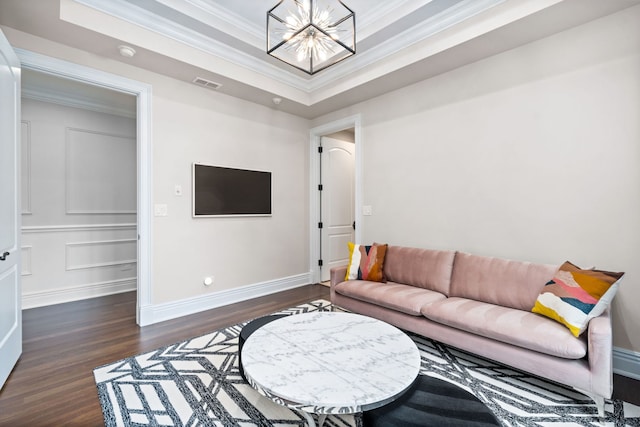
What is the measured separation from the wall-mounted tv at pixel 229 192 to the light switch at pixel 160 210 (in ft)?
1.03

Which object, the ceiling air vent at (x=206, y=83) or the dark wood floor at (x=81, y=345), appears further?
the ceiling air vent at (x=206, y=83)

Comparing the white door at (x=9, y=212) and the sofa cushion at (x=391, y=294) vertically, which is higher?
the white door at (x=9, y=212)

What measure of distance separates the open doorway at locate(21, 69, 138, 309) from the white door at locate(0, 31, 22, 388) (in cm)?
164

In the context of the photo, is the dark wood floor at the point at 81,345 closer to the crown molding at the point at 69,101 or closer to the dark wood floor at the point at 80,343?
the dark wood floor at the point at 80,343

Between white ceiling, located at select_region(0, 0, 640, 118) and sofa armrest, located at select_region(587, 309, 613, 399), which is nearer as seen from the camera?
sofa armrest, located at select_region(587, 309, 613, 399)

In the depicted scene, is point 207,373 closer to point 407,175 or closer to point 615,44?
point 407,175

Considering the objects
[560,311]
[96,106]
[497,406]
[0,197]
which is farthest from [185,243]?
[560,311]

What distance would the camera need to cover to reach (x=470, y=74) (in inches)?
116

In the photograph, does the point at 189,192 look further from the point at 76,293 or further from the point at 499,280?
the point at 499,280

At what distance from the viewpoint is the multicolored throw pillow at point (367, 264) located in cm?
311

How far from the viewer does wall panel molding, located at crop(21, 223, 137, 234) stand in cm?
369

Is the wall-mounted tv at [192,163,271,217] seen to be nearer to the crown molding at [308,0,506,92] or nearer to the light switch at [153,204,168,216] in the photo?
the light switch at [153,204,168,216]

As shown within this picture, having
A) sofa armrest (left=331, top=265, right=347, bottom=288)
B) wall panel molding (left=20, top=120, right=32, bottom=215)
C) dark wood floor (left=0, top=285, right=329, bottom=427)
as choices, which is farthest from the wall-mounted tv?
wall panel molding (left=20, top=120, right=32, bottom=215)

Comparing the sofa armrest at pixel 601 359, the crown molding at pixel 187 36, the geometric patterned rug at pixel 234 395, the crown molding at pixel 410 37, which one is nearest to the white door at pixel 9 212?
the geometric patterned rug at pixel 234 395
